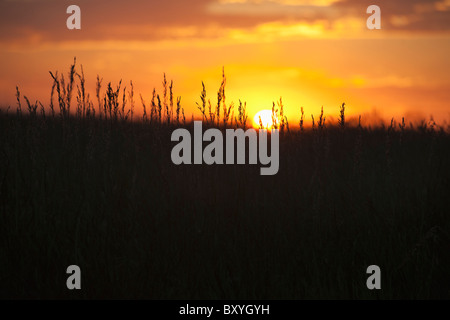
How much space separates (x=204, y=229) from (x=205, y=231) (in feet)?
0.11

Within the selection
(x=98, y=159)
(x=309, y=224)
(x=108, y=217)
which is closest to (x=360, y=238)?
(x=309, y=224)

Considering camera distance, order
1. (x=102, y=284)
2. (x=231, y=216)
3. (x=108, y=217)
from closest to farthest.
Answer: (x=102, y=284) → (x=108, y=217) → (x=231, y=216)

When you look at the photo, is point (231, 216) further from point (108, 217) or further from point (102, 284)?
point (102, 284)

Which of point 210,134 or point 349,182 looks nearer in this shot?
point 349,182

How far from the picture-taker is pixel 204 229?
3.33 metres

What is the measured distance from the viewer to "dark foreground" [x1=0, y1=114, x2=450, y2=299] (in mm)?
2906

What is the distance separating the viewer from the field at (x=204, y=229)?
9.53 ft

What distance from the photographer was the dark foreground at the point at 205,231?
2906 mm

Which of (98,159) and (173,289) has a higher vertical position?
(98,159)

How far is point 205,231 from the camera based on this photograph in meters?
3.29

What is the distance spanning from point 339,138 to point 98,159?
331 centimetres
